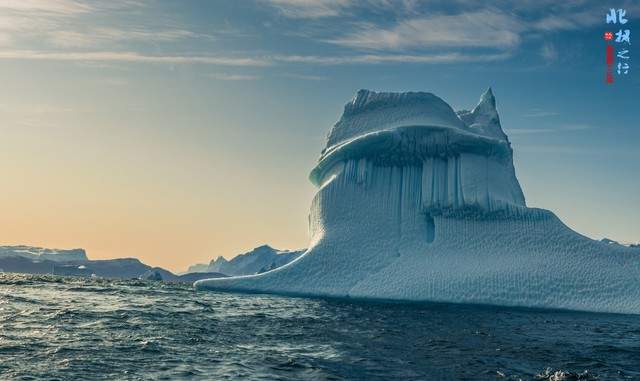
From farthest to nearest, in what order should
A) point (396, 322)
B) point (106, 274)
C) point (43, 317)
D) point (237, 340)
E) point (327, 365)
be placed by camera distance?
point (106, 274) < point (396, 322) < point (43, 317) < point (237, 340) < point (327, 365)

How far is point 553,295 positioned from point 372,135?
15.6 metres

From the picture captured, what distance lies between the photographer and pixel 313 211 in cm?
4184

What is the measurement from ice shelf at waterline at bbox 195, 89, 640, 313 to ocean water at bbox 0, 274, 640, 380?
3.87 metres

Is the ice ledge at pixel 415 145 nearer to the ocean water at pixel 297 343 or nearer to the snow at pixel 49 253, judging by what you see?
the ocean water at pixel 297 343

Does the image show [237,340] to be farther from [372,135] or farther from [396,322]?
[372,135]

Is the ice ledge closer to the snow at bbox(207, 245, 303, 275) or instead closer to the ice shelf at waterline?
the ice shelf at waterline

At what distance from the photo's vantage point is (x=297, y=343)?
17.7 meters

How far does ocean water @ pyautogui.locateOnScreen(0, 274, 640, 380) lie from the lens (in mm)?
13602

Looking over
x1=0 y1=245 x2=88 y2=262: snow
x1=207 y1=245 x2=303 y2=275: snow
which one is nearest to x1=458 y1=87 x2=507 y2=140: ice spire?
x1=207 y1=245 x2=303 y2=275: snow

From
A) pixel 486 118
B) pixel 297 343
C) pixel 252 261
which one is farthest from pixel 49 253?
pixel 297 343

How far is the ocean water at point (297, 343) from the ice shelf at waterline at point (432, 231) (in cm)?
387

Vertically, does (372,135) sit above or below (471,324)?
above

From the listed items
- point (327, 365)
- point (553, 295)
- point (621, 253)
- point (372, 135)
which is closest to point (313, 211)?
point (372, 135)

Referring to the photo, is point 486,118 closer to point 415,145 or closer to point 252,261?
point 415,145
